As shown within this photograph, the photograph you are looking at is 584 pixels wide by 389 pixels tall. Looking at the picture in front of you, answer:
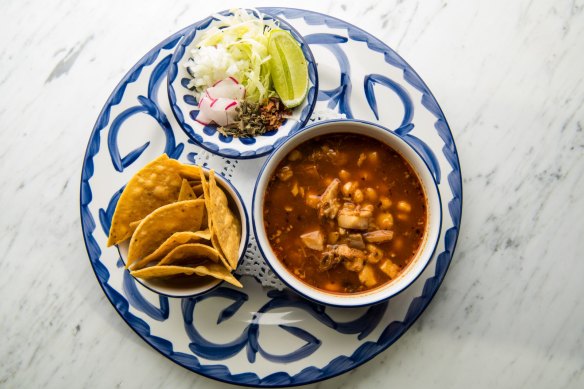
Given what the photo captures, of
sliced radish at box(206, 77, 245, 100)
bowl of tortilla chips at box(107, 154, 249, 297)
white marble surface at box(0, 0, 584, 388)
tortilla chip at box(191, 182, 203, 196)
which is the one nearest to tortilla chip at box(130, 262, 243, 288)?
bowl of tortilla chips at box(107, 154, 249, 297)

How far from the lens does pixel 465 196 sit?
2.75m

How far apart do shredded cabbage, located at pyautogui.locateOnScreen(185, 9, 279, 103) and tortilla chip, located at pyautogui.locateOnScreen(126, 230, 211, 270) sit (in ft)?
2.36

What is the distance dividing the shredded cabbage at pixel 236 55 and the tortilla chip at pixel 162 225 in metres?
0.60

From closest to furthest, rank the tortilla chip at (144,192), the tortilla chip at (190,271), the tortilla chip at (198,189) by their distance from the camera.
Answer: the tortilla chip at (190,271) → the tortilla chip at (144,192) → the tortilla chip at (198,189)

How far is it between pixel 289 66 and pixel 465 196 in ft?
3.60

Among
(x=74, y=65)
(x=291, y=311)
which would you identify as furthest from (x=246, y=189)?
(x=74, y=65)

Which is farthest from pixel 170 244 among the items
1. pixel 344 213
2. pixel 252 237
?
pixel 344 213

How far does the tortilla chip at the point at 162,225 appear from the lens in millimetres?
2289

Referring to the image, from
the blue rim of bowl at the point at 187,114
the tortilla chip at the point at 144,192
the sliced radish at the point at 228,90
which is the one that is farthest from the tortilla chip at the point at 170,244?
the sliced radish at the point at 228,90

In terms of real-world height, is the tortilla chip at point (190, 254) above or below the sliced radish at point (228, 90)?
below

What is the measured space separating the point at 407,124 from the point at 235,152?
2.70ft

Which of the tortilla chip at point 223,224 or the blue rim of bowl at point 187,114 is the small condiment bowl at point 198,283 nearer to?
the tortilla chip at point 223,224

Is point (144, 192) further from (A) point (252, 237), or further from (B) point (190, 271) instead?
(A) point (252, 237)

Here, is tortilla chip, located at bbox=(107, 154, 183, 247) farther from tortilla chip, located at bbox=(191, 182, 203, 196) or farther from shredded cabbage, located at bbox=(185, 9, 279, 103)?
shredded cabbage, located at bbox=(185, 9, 279, 103)
